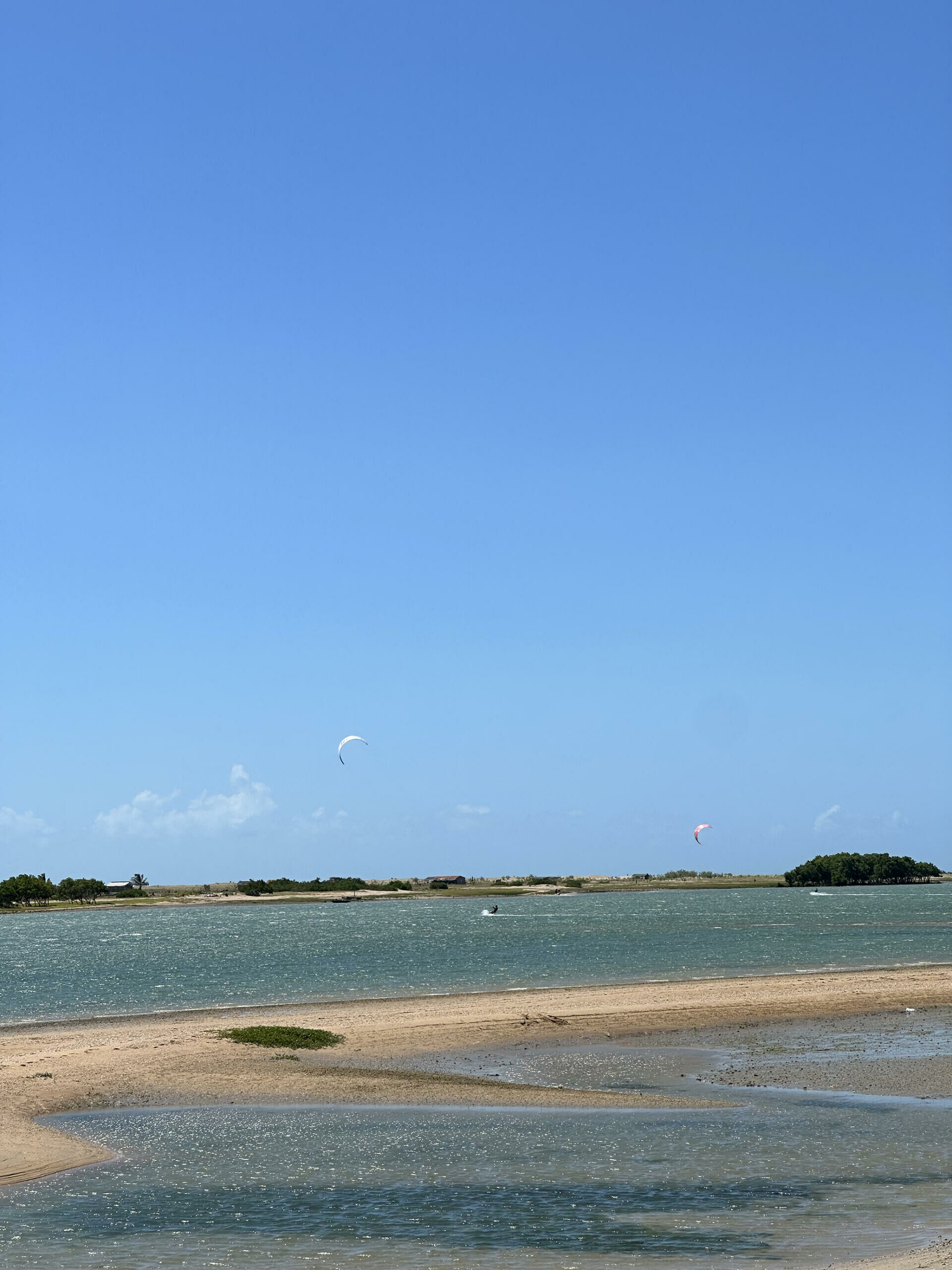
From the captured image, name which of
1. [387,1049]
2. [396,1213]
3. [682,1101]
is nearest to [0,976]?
[387,1049]

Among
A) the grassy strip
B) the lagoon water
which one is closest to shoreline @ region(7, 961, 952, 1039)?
the grassy strip

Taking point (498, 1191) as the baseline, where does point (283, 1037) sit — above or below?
below

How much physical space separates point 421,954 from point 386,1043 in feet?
149

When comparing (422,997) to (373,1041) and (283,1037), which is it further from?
(283,1037)

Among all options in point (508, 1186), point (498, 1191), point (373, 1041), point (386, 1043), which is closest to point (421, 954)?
point (373, 1041)

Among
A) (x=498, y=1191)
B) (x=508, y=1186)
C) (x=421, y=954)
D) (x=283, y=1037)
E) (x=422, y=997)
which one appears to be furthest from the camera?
(x=421, y=954)

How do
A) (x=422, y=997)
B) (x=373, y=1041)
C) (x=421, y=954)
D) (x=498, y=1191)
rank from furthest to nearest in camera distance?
(x=421, y=954), (x=422, y=997), (x=373, y=1041), (x=498, y=1191)

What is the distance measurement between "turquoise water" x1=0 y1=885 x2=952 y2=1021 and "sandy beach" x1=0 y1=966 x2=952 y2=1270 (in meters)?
7.36

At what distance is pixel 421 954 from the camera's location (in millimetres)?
84375

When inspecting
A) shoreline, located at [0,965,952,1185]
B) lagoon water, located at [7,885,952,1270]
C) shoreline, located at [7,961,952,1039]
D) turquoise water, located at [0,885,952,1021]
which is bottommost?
turquoise water, located at [0,885,952,1021]

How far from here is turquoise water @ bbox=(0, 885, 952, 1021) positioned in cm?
5994

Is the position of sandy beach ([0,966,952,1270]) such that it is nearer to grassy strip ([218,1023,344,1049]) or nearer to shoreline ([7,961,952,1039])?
shoreline ([7,961,952,1039])

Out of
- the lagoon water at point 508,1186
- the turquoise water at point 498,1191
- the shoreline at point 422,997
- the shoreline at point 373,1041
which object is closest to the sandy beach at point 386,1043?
the shoreline at point 373,1041

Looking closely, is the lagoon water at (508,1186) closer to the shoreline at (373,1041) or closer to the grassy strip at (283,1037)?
the shoreline at (373,1041)
